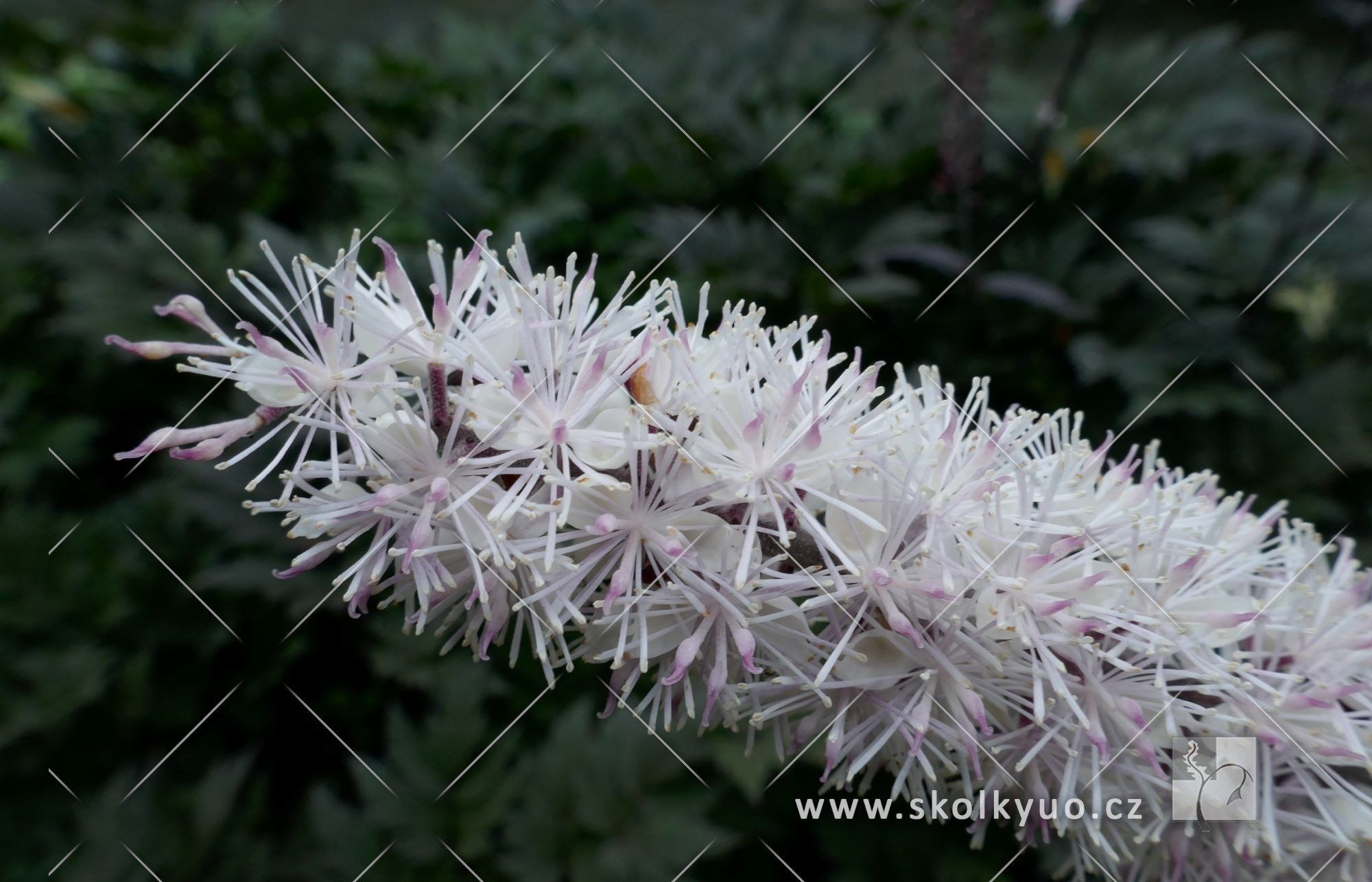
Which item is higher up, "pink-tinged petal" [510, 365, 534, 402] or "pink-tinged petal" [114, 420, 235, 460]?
"pink-tinged petal" [510, 365, 534, 402]

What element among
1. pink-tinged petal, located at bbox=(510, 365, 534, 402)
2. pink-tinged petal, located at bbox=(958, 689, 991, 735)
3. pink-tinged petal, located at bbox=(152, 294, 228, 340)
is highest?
pink-tinged petal, located at bbox=(958, 689, 991, 735)

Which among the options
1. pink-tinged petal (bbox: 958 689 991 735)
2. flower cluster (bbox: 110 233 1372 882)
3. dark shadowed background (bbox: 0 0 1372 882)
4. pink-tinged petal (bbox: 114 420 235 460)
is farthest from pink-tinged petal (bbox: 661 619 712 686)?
dark shadowed background (bbox: 0 0 1372 882)

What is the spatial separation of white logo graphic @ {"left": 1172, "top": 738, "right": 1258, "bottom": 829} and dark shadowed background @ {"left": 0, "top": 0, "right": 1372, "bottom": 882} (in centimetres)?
41

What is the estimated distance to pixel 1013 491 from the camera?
1.58 feet

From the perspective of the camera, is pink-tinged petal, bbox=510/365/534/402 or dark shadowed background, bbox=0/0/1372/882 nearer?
pink-tinged petal, bbox=510/365/534/402

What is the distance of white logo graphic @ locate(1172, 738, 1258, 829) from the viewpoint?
0.49m

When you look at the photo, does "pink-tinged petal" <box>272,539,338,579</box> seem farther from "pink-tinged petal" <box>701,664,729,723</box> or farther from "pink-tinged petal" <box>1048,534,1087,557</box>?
"pink-tinged petal" <box>1048,534,1087,557</box>

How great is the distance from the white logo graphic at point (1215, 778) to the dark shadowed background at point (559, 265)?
1.34 feet

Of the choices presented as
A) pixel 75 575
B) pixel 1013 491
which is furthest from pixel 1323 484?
pixel 75 575

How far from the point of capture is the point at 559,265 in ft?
4.44

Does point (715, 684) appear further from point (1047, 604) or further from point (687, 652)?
point (1047, 604)

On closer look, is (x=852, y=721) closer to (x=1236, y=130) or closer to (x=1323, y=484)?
(x=1323, y=484)

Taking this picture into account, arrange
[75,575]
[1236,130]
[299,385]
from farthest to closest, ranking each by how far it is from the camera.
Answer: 1. [1236,130]
2. [75,575]
3. [299,385]

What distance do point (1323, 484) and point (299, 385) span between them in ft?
4.19
